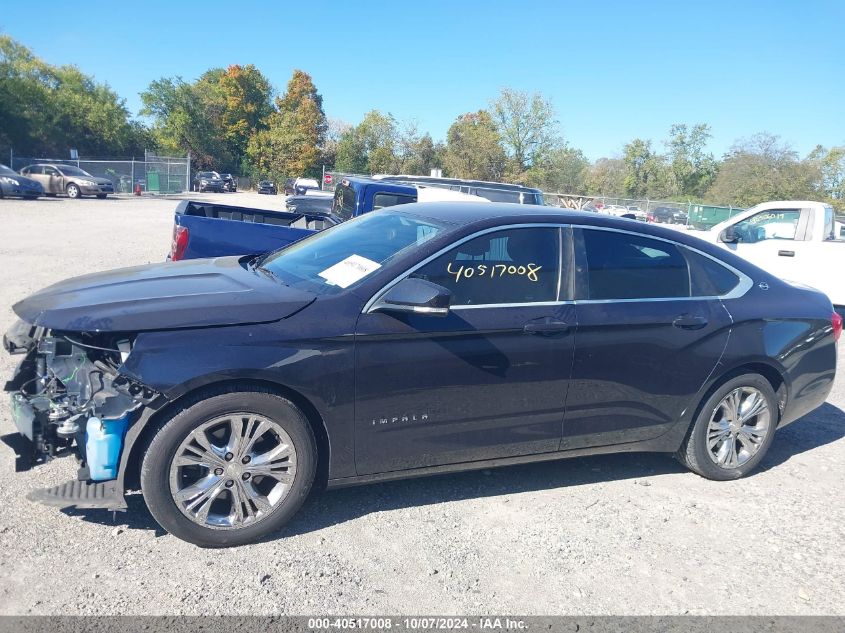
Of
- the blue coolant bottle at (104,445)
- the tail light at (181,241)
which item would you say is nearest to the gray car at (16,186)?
the tail light at (181,241)

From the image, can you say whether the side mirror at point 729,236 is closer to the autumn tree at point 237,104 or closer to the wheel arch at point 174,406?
the wheel arch at point 174,406

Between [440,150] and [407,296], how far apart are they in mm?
60025

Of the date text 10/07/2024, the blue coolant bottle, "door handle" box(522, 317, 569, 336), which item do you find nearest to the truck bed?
the blue coolant bottle

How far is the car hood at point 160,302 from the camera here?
10.2 ft

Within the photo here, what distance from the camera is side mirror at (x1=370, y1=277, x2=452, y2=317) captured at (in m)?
3.25

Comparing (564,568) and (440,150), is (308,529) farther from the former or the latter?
(440,150)

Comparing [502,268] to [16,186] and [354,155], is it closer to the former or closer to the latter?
[16,186]

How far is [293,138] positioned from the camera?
6525cm

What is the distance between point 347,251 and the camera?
158 inches

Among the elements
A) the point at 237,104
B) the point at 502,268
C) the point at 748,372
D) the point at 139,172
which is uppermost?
the point at 237,104

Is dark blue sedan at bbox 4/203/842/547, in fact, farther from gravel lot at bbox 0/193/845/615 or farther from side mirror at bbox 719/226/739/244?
side mirror at bbox 719/226/739/244

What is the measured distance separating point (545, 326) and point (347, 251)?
1.28 metres

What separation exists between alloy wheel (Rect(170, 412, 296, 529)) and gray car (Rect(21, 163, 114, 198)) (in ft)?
109

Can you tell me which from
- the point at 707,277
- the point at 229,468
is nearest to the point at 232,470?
the point at 229,468
